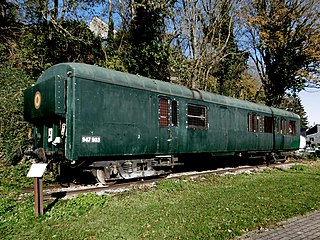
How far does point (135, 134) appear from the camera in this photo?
996cm

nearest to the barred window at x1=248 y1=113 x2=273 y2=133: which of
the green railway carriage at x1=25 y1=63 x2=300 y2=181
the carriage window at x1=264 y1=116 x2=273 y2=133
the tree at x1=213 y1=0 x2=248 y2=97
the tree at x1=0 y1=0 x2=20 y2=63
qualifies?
the carriage window at x1=264 y1=116 x2=273 y2=133

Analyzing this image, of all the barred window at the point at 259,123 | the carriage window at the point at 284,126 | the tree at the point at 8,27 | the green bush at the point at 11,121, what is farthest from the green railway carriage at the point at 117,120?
the tree at the point at 8,27

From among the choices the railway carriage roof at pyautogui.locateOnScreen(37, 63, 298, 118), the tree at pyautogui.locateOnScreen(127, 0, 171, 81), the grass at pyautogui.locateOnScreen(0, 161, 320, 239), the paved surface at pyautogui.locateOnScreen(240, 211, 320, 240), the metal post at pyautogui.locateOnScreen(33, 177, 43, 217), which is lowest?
the paved surface at pyautogui.locateOnScreen(240, 211, 320, 240)

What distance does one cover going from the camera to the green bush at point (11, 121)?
1211 cm

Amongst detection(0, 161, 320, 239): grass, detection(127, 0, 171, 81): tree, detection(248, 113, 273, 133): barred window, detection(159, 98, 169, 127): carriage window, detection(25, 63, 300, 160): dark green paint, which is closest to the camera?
detection(0, 161, 320, 239): grass

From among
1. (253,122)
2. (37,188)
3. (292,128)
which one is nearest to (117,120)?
(37,188)

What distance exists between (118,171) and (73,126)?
2.28m

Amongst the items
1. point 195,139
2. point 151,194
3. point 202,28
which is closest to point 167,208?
point 151,194

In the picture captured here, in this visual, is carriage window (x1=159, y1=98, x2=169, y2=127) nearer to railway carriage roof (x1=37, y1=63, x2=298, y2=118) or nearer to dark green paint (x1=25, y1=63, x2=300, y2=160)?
dark green paint (x1=25, y1=63, x2=300, y2=160)

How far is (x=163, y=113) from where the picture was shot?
1109 centimetres

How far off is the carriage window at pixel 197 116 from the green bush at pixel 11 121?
642 cm

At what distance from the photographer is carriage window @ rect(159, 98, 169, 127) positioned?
11.0 metres

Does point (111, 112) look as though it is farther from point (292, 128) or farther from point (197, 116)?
point (292, 128)

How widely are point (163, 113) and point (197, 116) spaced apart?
6.97ft
